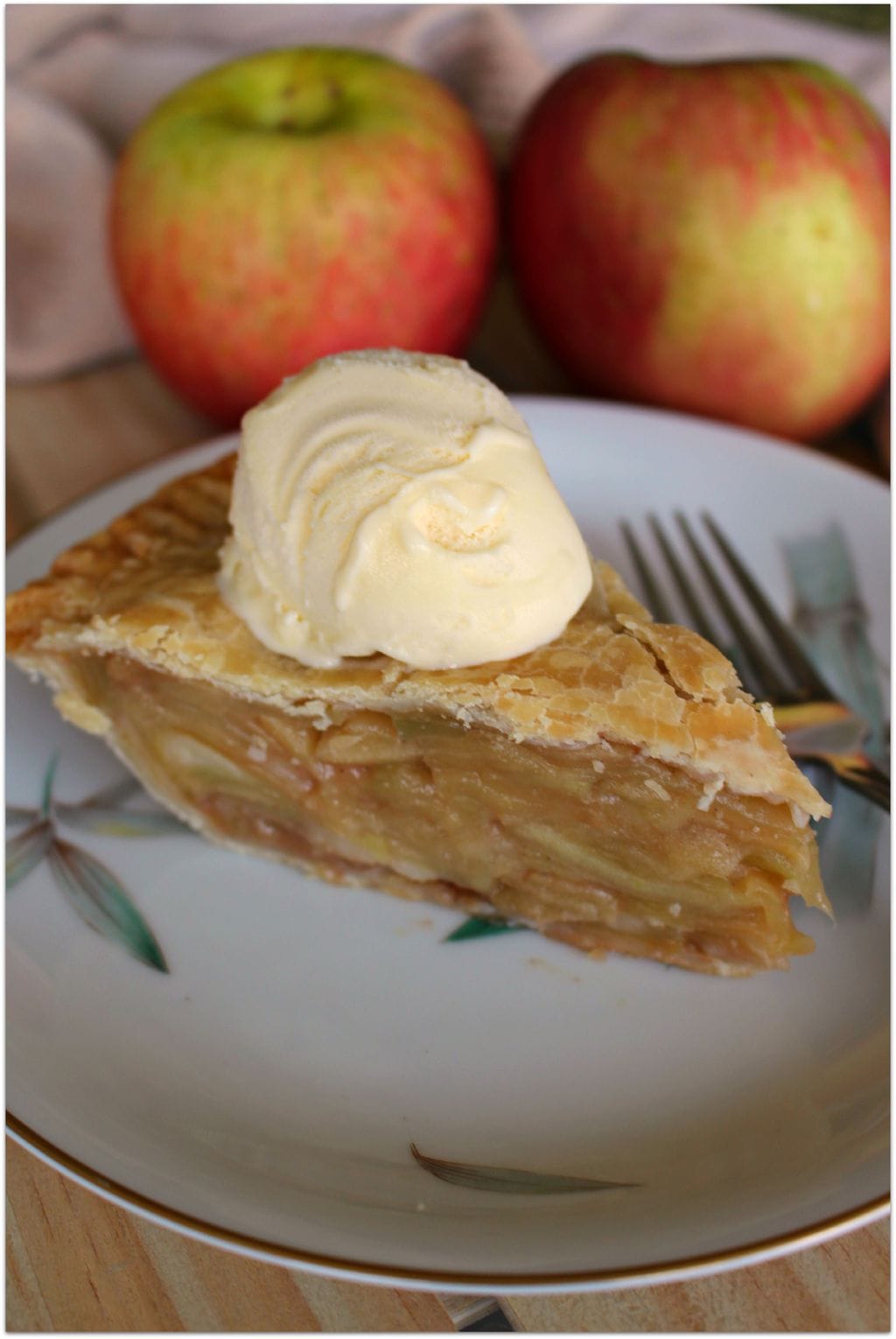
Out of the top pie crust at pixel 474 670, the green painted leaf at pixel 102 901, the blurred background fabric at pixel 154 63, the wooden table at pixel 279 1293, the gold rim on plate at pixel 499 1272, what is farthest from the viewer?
the blurred background fabric at pixel 154 63

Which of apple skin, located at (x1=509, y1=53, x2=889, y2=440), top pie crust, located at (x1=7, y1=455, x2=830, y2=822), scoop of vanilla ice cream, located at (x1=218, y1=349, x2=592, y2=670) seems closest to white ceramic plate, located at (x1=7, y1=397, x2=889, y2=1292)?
top pie crust, located at (x1=7, y1=455, x2=830, y2=822)

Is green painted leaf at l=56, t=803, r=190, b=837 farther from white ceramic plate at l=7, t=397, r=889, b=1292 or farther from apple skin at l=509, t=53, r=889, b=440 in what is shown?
apple skin at l=509, t=53, r=889, b=440

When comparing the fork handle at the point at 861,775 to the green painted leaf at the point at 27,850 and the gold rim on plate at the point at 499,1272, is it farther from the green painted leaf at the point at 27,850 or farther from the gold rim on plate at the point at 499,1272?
the green painted leaf at the point at 27,850

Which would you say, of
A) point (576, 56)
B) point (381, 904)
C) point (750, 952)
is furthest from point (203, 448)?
point (576, 56)

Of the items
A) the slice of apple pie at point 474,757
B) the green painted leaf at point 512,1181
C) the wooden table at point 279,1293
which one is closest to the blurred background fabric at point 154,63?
the slice of apple pie at point 474,757

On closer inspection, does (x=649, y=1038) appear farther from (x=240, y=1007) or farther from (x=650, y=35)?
(x=650, y=35)

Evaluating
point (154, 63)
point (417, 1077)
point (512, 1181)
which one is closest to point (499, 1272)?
point (512, 1181)
